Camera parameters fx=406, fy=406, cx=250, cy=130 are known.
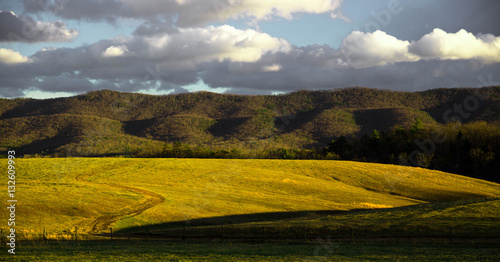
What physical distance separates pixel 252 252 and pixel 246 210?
24.5m

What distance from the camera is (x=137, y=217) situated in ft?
150

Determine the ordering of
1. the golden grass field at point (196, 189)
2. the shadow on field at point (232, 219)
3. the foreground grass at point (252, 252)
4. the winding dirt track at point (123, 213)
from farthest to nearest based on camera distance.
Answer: the golden grass field at point (196, 189) < the shadow on field at point (232, 219) < the winding dirt track at point (123, 213) < the foreground grass at point (252, 252)

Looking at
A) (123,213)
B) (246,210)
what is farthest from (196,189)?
(123,213)

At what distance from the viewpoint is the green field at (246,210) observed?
100 feet

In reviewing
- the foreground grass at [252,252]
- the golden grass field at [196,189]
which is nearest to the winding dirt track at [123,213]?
the golden grass field at [196,189]

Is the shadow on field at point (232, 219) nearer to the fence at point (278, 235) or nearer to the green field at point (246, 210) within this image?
the green field at point (246, 210)

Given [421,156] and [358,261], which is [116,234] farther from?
[421,156]

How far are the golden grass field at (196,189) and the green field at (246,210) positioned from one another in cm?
18

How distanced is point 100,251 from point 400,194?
58175mm

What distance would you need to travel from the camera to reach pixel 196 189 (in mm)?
65062

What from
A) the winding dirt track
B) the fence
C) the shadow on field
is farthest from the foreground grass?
the shadow on field

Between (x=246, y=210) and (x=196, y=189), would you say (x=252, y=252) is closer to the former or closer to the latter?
(x=246, y=210)

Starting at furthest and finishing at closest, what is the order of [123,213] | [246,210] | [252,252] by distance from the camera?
[246,210] < [123,213] < [252,252]

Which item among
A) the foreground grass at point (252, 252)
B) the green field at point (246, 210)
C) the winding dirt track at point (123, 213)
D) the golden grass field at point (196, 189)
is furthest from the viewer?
the golden grass field at point (196, 189)
